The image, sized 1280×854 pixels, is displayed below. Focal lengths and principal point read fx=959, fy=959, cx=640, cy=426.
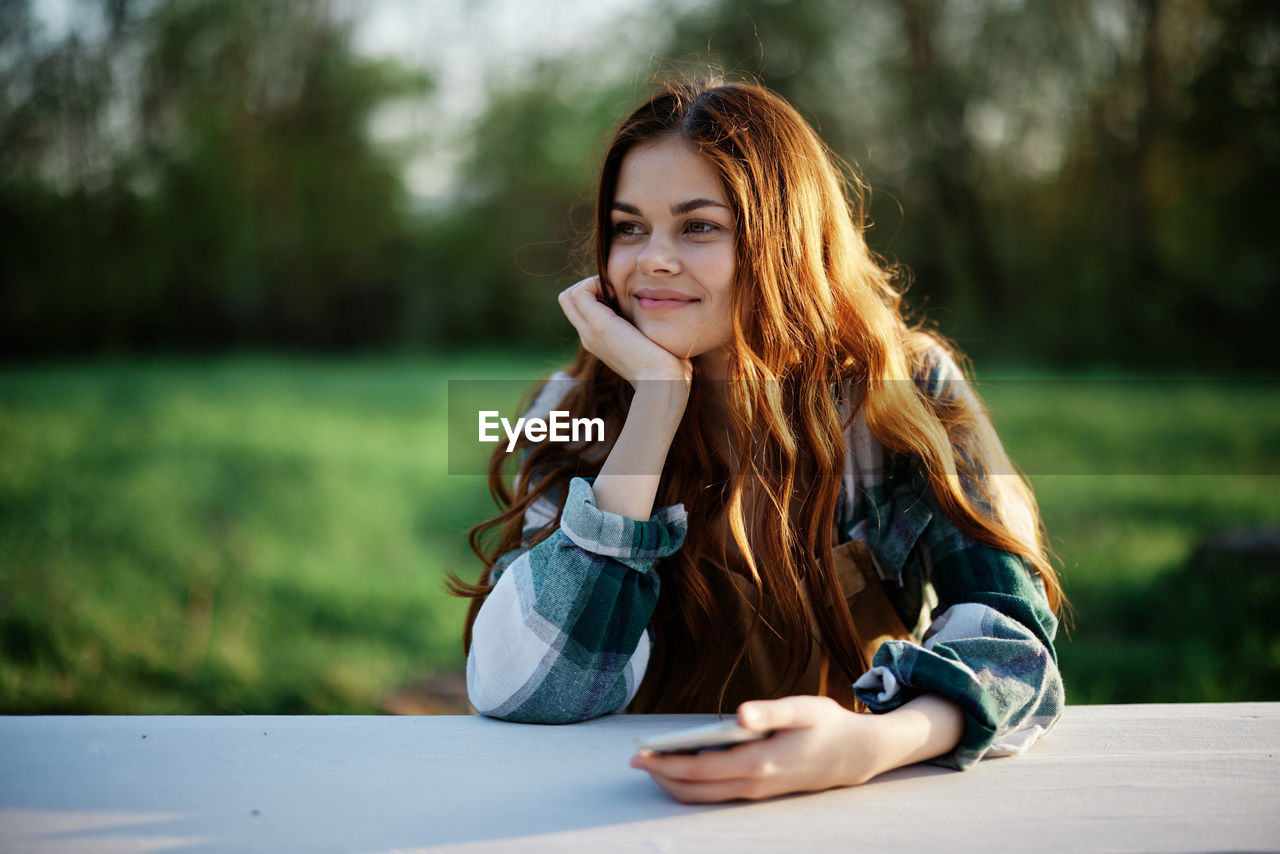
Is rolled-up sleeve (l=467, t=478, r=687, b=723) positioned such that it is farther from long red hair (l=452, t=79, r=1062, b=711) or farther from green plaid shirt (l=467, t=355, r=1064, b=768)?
long red hair (l=452, t=79, r=1062, b=711)

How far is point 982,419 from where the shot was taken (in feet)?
5.25

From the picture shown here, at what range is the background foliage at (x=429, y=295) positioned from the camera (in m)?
3.49

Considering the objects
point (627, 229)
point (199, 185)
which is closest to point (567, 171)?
point (199, 185)

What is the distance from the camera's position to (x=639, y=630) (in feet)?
4.59

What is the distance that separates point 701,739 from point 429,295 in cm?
1009

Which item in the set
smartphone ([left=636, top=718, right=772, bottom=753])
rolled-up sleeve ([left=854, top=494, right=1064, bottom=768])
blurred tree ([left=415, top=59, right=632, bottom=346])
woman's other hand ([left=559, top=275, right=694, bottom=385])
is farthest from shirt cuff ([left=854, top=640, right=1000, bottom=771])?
blurred tree ([left=415, top=59, right=632, bottom=346])

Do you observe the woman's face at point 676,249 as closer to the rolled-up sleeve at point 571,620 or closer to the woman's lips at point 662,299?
the woman's lips at point 662,299

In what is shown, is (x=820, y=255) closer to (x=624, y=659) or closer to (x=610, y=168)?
(x=610, y=168)

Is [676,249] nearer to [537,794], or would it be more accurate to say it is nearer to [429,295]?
[537,794]

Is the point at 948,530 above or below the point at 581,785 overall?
above

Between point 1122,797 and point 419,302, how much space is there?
33.4ft

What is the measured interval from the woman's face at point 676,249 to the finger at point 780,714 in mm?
715

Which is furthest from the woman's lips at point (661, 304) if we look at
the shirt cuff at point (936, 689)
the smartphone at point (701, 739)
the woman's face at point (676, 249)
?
the smartphone at point (701, 739)

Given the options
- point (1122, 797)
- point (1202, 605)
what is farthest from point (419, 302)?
point (1122, 797)
